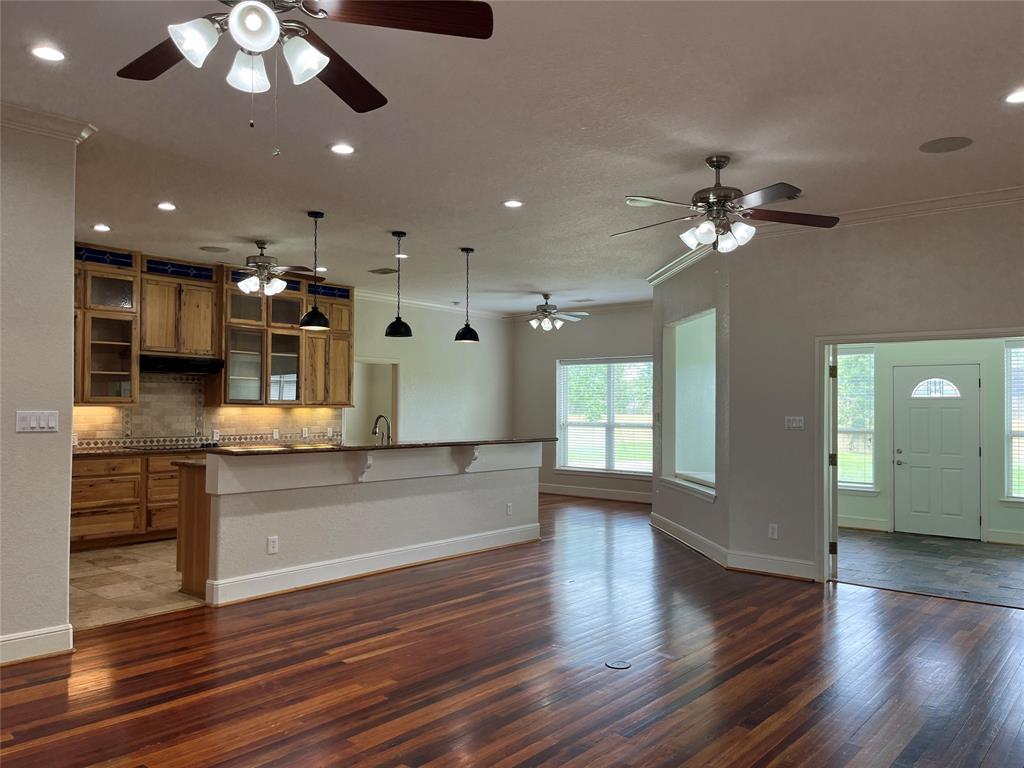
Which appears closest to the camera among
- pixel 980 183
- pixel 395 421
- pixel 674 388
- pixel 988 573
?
pixel 980 183

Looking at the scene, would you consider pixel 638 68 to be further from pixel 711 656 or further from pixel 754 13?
pixel 711 656

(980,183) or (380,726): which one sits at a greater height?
(980,183)

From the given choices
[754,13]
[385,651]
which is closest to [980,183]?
[754,13]

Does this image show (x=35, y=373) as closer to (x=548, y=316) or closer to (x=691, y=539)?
(x=691, y=539)

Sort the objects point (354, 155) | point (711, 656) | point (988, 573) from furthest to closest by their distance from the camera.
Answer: point (988, 573), point (354, 155), point (711, 656)

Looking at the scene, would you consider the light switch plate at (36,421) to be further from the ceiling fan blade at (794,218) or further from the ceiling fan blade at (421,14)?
the ceiling fan blade at (794,218)

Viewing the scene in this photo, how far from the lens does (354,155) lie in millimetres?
4461

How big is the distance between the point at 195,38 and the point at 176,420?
6.51m

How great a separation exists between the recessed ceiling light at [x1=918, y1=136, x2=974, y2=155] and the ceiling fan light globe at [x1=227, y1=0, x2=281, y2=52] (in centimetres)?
372

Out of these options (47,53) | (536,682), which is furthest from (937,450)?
(47,53)

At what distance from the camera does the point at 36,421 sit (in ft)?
12.8

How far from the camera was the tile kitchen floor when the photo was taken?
4766mm

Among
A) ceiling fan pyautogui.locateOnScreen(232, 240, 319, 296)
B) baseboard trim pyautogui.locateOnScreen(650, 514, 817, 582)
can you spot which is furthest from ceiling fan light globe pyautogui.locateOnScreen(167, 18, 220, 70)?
baseboard trim pyautogui.locateOnScreen(650, 514, 817, 582)

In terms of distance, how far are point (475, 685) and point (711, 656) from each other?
4.52 feet
